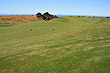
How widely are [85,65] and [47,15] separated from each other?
288 ft

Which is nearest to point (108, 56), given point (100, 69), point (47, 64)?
point (100, 69)

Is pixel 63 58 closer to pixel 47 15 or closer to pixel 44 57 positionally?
pixel 44 57

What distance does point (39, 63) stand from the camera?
9.49 m

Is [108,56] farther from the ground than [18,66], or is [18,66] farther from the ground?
[108,56]

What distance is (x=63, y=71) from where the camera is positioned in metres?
7.91

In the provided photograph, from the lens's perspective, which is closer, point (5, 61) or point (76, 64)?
point (76, 64)

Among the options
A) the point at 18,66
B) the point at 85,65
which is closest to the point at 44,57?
the point at 18,66

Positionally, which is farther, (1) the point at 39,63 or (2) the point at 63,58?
(2) the point at 63,58

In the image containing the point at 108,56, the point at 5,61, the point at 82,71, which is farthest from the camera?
the point at 5,61

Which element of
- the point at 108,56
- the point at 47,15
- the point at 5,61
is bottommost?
the point at 5,61

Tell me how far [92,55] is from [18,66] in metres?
6.75

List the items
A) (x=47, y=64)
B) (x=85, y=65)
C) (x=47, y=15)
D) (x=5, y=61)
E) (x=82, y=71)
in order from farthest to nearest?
(x=47, y=15) → (x=5, y=61) → (x=47, y=64) → (x=85, y=65) → (x=82, y=71)

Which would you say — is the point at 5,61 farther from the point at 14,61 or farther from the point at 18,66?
the point at 18,66

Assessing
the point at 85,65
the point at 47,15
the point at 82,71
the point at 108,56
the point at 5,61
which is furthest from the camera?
the point at 47,15
